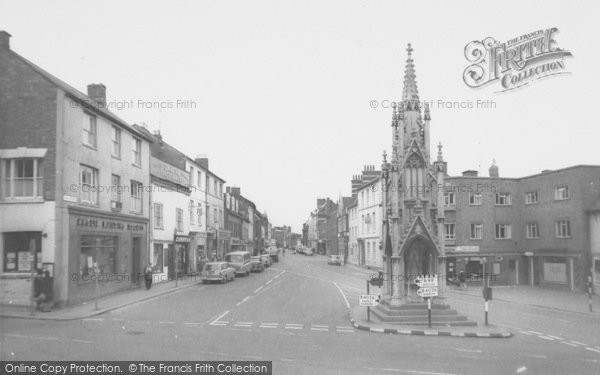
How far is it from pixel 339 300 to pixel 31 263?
1447 cm

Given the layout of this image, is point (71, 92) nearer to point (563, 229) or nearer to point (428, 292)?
point (428, 292)

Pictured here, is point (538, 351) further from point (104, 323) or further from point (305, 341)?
point (104, 323)

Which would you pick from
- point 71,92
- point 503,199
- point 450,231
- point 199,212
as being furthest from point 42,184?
point 503,199

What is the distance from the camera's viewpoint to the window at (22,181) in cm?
2109

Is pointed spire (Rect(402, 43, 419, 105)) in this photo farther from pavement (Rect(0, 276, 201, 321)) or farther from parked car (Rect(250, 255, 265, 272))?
parked car (Rect(250, 255, 265, 272))

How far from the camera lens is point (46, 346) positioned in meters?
12.8

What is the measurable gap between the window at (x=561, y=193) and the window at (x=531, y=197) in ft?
8.71

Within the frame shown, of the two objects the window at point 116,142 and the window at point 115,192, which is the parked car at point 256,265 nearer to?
the window at point 115,192

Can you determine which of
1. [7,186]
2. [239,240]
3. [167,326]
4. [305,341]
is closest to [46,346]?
[167,326]

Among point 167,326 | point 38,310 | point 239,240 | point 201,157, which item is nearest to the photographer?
point 167,326

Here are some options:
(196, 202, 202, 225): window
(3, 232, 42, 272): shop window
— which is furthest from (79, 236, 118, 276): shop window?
(196, 202, 202, 225): window

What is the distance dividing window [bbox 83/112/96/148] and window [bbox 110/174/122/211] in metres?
2.81

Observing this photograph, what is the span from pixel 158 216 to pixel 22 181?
13297 millimetres

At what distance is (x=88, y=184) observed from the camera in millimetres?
24219
